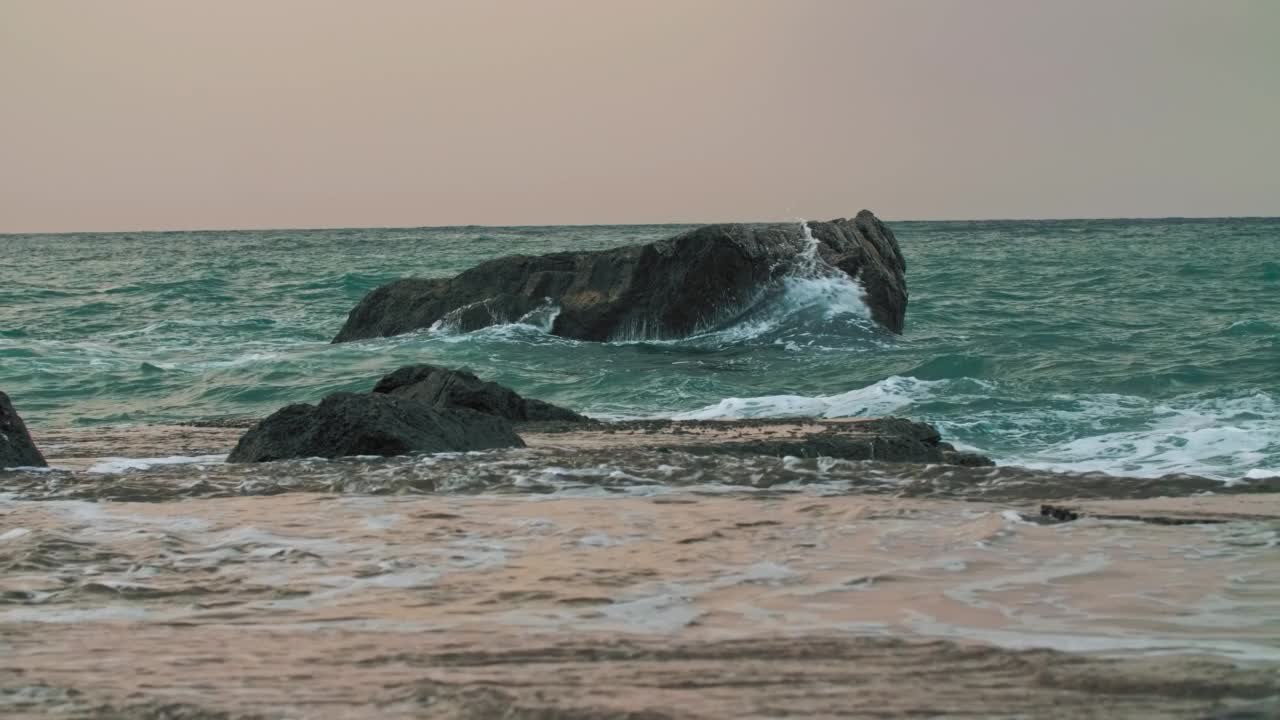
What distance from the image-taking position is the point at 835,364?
13.3m

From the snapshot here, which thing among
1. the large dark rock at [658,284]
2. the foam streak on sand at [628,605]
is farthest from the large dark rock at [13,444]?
the large dark rock at [658,284]

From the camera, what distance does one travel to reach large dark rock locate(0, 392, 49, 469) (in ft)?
20.4

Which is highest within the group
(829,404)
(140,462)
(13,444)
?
(13,444)

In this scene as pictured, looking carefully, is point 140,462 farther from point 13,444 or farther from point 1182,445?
point 1182,445

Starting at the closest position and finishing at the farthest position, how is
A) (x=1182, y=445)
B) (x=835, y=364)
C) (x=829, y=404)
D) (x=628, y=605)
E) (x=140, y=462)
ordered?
1. (x=628, y=605)
2. (x=140, y=462)
3. (x=1182, y=445)
4. (x=829, y=404)
5. (x=835, y=364)

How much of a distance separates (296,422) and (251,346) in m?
→ 11.3

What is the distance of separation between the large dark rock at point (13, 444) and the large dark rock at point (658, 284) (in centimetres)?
948

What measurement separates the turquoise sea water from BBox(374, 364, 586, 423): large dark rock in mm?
2481

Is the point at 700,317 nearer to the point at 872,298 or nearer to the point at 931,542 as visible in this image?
the point at 872,298

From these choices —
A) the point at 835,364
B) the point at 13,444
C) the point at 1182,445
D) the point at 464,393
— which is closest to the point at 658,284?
the point at 835,364

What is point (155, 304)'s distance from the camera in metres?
24.9

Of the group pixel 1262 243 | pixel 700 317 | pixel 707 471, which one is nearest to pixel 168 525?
pixel 707 471

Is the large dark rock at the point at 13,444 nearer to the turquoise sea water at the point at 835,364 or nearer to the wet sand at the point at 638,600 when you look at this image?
the wet sand at the point at 638,600

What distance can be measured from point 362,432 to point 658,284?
9308mm
